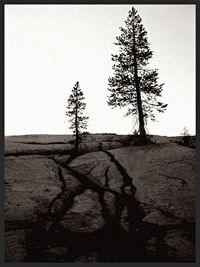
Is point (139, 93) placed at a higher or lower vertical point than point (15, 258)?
higher

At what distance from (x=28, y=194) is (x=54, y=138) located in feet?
34.9

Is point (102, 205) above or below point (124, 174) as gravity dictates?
below

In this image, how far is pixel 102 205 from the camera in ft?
38.7

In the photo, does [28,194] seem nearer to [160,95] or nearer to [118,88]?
[118,88]

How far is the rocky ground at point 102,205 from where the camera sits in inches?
366

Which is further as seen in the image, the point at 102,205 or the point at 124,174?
the point at 124,174

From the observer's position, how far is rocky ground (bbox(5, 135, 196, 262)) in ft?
30.5

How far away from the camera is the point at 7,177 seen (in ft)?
44.5

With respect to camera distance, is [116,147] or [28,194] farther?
[116,147]

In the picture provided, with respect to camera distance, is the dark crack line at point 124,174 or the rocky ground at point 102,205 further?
the dark crack line at point 124,174

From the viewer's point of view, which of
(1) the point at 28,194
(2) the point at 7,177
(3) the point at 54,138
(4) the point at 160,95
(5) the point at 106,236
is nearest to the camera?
(5) the point at 106,236

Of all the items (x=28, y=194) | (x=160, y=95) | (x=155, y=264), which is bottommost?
(x=155, y=264)

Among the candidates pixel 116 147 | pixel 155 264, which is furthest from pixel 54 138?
pixel 155 264

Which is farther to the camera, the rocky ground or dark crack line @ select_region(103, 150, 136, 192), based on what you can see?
dark crack line @ select_region(103, 150, 136, 192)
